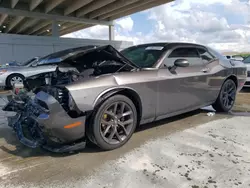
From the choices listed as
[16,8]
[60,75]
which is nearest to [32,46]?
[16,8]

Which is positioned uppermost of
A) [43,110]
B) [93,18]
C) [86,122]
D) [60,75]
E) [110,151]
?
[93,18]

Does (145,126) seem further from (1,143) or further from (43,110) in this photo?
(1,143)

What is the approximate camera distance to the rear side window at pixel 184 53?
3855mm

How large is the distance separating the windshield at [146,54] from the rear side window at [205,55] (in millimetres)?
949

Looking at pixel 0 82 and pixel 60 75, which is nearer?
pixel 60 75

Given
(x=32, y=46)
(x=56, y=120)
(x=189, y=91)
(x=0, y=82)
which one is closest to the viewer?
(x=56, y=120)

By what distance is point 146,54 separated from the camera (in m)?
3.89

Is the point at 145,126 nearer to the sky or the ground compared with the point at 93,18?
nearer to the ground

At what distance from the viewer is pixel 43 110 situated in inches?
107

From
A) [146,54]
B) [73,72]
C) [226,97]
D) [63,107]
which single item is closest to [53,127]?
[63,107]

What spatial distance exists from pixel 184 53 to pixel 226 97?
1.59m

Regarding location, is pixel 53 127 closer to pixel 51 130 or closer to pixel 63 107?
pixel 51 130

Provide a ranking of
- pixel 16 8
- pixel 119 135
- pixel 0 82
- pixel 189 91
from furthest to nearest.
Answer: pixel 16 8 < pixel 0 82 < pixel 189 91 < pixel 119 135

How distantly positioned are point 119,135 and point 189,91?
1.53 metres
